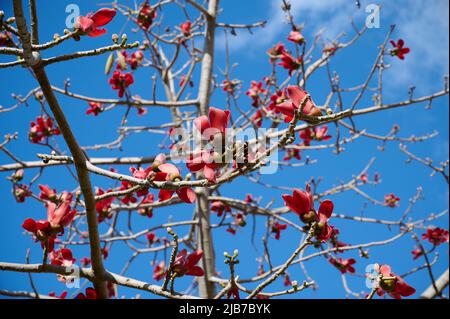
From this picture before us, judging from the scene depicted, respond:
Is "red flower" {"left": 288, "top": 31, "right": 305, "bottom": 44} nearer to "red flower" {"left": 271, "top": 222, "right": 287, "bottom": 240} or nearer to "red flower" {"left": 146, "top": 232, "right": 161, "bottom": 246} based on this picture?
"red flower" {"left": 271, "top": 222, "right": 287, "bottom": 240}

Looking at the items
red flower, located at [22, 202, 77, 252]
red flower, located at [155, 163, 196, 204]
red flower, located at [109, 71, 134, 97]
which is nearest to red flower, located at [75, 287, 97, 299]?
red flower, located at [22, 202, 77, 252]

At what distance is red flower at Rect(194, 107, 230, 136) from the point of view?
114cm

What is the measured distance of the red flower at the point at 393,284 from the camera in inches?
54.6

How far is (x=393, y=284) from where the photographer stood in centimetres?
139

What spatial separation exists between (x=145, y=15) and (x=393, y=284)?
10.6ft

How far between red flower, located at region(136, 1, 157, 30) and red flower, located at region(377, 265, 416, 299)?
3.10 m

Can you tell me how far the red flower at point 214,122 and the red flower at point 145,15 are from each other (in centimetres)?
284

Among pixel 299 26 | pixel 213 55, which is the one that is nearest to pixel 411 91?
pixel 299 26

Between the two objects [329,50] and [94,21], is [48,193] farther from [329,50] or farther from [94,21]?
[329,50]

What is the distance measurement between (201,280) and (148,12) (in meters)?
2.47

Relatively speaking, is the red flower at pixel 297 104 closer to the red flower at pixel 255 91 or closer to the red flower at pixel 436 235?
the red flower at pixel 255 91

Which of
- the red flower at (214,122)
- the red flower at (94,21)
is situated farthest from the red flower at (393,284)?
the red flower at (94,21)

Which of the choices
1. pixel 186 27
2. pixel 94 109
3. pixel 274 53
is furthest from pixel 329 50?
pixel 94 109
